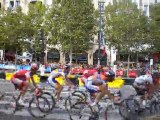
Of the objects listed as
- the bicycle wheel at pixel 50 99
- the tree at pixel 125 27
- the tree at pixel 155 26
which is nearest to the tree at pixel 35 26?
the tree at pixel 125 27

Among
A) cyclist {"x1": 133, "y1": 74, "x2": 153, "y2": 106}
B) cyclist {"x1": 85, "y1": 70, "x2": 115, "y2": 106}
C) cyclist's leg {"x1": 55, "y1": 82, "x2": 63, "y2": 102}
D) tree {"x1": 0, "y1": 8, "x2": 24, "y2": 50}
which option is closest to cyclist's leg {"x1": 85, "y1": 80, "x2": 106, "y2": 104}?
cyclist {"x1": 85, "y1": 70, "x2": 115, "y2": 106}

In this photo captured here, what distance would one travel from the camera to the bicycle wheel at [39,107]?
1506 cm

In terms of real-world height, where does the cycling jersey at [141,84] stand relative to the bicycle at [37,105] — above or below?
above

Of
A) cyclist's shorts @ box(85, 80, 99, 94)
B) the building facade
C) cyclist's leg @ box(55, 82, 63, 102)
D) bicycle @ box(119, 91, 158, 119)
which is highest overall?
the building facade

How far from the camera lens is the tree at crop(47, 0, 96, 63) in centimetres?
5744

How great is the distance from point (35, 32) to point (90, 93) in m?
47.8

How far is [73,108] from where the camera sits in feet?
48.0

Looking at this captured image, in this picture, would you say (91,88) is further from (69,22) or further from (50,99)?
(69,22)

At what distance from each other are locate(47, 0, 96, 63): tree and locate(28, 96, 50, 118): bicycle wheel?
41.8 metres

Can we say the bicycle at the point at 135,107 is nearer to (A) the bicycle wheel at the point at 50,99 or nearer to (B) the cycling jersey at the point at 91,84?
(B) the cycling jersey at the point at 91,84

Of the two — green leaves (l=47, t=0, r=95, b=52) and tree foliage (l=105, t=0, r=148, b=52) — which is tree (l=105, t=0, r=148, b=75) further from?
green leaves (l=47, t=0, r=95, b=52)

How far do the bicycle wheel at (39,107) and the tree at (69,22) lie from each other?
41.8 meters

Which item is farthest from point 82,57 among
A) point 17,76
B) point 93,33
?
point 17,76

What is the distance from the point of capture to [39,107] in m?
15.2
